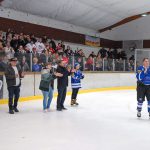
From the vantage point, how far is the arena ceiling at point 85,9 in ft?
47.3

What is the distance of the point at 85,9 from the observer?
16703 millimetres

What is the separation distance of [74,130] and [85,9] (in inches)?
460

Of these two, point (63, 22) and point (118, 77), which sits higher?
point (63, 22)

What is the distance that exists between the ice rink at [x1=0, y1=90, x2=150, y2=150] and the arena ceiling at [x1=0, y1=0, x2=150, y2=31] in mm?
7103

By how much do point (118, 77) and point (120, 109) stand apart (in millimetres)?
7699

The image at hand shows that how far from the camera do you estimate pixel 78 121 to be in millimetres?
6852

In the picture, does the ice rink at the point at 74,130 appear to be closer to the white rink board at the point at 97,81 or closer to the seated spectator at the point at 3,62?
the seated spectator at the point at 3,62

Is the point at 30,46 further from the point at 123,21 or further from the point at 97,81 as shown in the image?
the point at 123,21

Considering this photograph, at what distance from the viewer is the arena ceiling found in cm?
1441

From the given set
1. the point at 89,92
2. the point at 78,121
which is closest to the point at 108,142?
the point at 78,121

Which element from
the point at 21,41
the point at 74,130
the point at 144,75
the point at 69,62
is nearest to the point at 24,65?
the point at 21,41

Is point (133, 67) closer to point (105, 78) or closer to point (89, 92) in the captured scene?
point (105, 78)

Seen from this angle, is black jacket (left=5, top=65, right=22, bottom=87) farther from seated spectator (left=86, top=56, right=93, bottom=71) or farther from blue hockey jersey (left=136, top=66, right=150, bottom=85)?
seated spectator (left=86, top=56, right=93, bottom=71)

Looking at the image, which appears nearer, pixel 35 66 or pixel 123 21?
pixel 35 66
